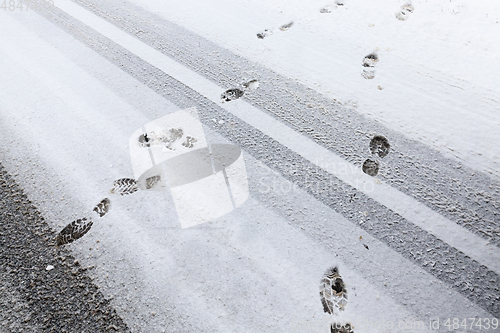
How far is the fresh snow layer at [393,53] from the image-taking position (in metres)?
2.41

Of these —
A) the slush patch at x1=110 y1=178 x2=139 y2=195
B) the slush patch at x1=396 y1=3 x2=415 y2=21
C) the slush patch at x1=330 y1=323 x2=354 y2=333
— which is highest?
the slush patch at x1=396 y1=3 x2=415 y2=21

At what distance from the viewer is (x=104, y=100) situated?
9.23 ft

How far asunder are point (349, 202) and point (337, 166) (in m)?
0.29

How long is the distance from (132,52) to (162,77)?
597 millimetres

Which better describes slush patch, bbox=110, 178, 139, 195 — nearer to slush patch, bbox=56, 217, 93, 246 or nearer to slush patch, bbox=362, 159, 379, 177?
slush patch, bbox=56, 217, 93, 246

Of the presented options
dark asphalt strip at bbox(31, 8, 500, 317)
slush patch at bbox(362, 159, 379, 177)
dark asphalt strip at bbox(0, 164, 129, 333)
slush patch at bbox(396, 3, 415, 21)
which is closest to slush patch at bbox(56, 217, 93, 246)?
dark asphalt strip at bbox(0, 164, 129, 333)

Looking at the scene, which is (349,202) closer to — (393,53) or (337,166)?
(337,166)

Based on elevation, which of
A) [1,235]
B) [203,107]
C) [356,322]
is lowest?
[356,322]

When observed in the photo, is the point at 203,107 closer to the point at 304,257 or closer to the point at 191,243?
the point at 191,243

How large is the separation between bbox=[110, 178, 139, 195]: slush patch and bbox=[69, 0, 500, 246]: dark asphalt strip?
1.13m

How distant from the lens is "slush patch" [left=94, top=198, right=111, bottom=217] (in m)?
2.04

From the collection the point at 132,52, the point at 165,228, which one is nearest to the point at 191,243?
the point at 165,228

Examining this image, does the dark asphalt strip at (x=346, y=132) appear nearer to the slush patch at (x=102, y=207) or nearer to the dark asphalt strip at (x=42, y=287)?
the slush patch at (x=102, y=207)

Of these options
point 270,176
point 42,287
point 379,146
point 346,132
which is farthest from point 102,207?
point 379,146
